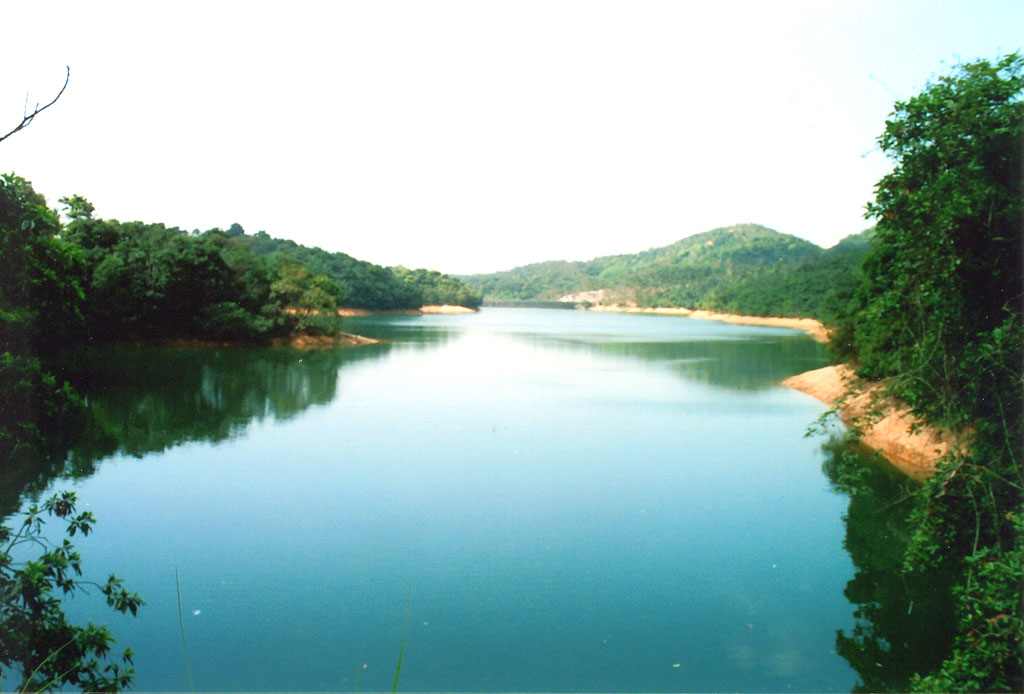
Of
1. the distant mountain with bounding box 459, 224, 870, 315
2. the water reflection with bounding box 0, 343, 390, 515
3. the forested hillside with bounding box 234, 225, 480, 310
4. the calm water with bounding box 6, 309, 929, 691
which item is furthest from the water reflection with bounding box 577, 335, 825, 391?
the forested hillside with bounding box 234, 225, 480, 310

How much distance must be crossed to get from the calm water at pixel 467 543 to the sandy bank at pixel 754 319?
3118cm

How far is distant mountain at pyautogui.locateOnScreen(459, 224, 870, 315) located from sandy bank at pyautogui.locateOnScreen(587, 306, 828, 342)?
0.80 meters

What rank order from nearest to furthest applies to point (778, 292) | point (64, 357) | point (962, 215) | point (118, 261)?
1. point (962, 215)
2. point (64, 357)
3. point (118, 261)
4. point (778, 292)

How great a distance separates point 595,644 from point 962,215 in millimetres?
4218

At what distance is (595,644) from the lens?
5.86 m

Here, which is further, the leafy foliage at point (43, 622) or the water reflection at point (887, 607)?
the water reflection at point (887, 607)

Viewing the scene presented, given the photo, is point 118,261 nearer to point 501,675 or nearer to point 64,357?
point 64,357

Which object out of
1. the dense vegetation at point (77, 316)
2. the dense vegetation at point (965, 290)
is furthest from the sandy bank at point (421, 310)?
the dense vegetation at point (965, 290)

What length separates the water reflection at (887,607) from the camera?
5754mm

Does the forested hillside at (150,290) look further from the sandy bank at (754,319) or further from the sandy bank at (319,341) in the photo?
the sandy bank at (754,319)

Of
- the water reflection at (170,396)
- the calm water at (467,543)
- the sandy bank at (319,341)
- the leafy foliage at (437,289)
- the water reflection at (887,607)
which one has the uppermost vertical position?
the leafy foliage at (437,289)

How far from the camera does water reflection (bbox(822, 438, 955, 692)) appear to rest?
5754 millimetres

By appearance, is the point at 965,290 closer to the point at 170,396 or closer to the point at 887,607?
the point at 887,607

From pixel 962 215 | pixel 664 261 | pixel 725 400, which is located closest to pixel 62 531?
pixel 962 215
